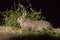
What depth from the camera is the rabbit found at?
6.57 m

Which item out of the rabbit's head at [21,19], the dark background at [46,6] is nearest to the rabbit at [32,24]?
the rabbit's head at [21,19]

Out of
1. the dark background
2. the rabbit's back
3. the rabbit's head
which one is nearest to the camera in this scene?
the rabbit's back

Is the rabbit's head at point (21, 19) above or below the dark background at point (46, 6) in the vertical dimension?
below

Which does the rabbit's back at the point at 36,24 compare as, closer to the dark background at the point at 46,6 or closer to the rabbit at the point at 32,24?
the rabbit at the point at 32,24

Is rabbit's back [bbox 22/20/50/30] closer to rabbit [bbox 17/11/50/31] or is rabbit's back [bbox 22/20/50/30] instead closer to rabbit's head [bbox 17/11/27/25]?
rabbit [bbox 17/11/50/31]

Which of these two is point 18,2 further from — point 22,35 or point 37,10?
point 22,35

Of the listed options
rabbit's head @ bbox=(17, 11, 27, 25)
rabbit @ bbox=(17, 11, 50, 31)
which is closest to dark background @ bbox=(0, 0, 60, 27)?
rabbit's head @ bbox=(17, 11, 27, 25)

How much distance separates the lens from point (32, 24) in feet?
21.9

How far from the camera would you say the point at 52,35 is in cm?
629

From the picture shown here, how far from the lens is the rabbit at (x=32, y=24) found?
6.57 meters

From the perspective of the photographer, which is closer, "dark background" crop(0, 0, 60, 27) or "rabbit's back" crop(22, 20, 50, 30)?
"rabbit's back" crop(22, 20, 50, 30)

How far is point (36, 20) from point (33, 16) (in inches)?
12.8

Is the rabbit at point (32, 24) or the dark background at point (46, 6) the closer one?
the rabbit at point (32, 24)

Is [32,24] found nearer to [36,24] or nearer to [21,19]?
[36,24]
